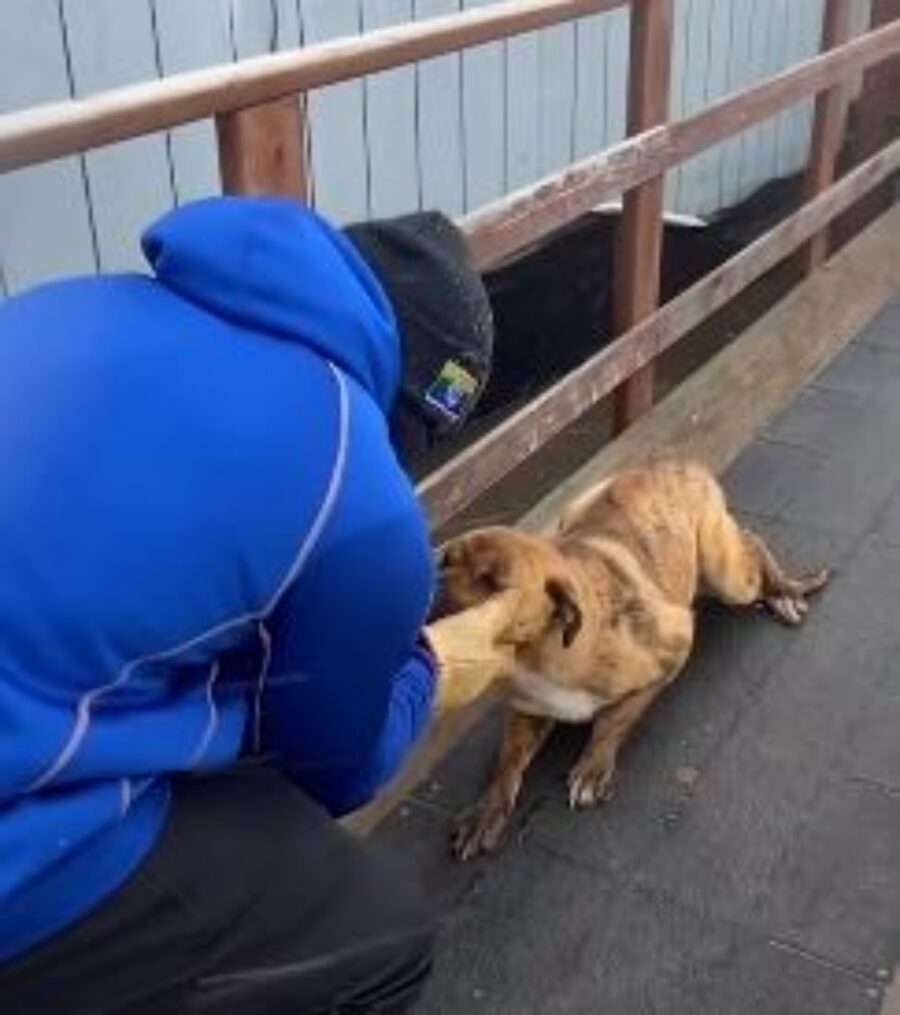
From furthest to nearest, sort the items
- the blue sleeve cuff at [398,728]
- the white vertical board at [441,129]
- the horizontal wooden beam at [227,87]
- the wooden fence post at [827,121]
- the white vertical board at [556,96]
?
the wooden fence post at [827,121], the white vertical board at [556,96], the white vertical board at [441,129], the horizontal wooden beam at [227,87], the blue sleeve cuff at [398,728]

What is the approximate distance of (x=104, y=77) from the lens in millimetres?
3762

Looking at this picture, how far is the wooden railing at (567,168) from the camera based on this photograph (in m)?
2.55

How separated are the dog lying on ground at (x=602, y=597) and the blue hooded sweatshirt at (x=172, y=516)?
1.14 metres

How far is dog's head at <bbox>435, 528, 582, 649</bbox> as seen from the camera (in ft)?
9.82

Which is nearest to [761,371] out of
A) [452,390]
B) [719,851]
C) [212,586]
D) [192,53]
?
[192,53]

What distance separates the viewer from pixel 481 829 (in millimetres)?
3207

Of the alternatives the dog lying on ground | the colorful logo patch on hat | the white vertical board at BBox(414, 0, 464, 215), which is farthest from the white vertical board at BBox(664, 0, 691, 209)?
the colorful logo patch on hat

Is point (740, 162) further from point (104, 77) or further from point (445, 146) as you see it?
point (104, 77)

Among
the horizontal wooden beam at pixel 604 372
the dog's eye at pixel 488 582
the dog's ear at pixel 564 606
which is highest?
the dog's eye at pixel 488 582

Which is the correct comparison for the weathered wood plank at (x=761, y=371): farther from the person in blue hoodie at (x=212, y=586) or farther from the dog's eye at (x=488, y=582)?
the person in blue hoodie at (x=212, y=586)

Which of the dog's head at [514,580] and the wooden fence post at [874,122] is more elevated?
the dog's head at [514,580]

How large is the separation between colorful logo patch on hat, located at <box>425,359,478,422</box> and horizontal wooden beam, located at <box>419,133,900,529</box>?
158 centimetres

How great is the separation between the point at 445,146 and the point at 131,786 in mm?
3749

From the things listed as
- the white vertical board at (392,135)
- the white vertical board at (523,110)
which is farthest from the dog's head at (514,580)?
the white vertical board at (523,110)
